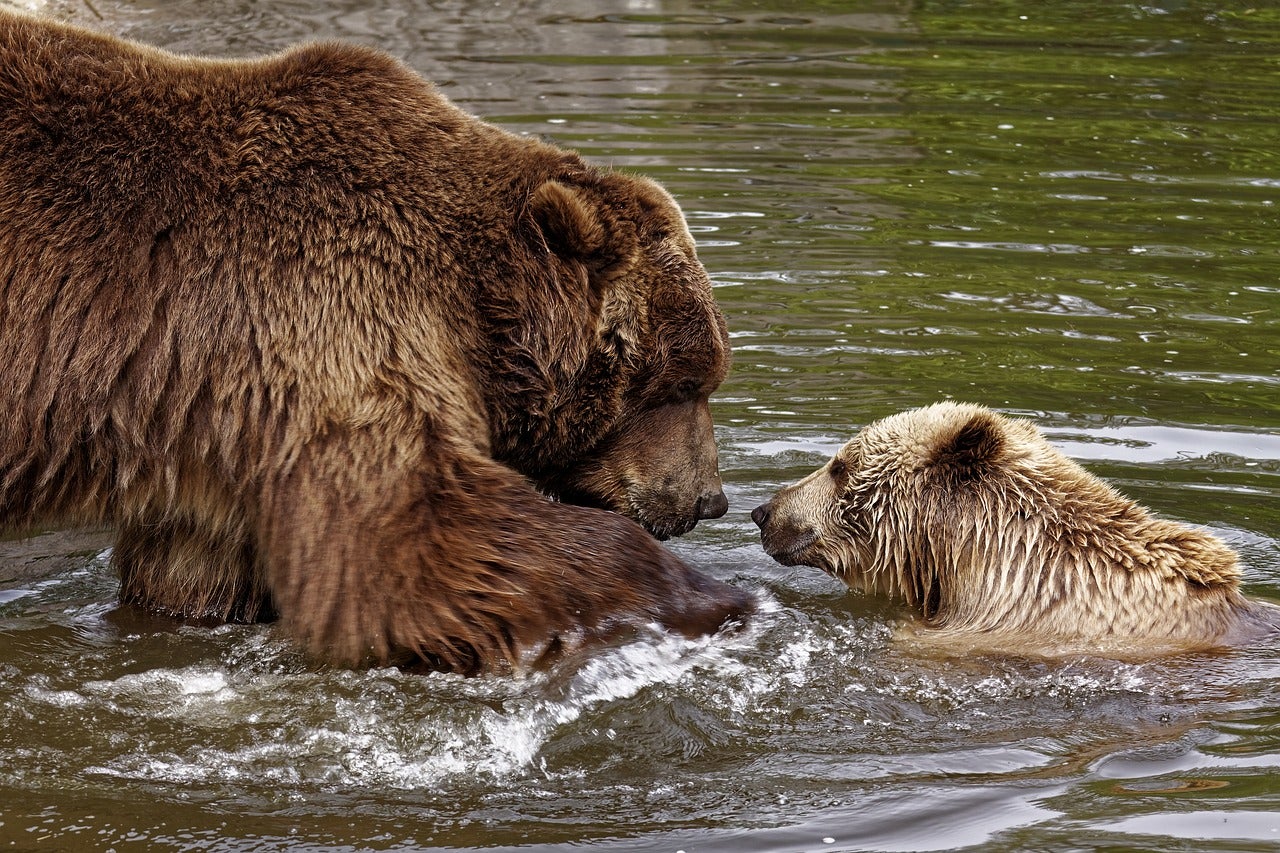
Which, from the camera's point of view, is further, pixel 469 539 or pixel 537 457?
pixel 537 457

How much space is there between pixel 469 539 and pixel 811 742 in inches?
50.7

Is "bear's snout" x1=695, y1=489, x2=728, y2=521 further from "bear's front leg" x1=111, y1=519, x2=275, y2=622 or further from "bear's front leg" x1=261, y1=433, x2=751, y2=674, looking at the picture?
"bear's front leg" x1=111, y1=519, x2=275, y2=622

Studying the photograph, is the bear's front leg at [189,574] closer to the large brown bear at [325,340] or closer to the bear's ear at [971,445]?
the large brown bear at [325,340]

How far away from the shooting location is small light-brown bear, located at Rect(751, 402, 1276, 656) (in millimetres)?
5859

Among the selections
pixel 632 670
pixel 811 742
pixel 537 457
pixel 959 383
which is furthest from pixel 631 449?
pixel 959 383

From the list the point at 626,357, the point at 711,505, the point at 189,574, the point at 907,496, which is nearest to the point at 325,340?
the point at 626,357

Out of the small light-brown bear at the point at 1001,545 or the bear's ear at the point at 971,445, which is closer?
the small light-brown bear at the point at 1001,545

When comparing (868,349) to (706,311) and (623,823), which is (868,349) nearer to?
(706,311)

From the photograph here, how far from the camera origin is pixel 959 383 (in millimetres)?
8789

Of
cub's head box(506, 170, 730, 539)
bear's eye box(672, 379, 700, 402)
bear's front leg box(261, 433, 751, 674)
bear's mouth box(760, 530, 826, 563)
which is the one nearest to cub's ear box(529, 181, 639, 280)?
cub's head box(506, 170, 730, 539)

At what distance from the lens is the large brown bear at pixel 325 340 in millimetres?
5234

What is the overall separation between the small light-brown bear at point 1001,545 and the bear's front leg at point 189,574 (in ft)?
7.18

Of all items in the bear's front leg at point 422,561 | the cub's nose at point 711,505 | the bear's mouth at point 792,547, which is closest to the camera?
the bear's front leg at point 422,561

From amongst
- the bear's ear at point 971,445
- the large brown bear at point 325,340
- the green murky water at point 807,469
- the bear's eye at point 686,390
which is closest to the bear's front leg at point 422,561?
the large brown bear at point 325,340
